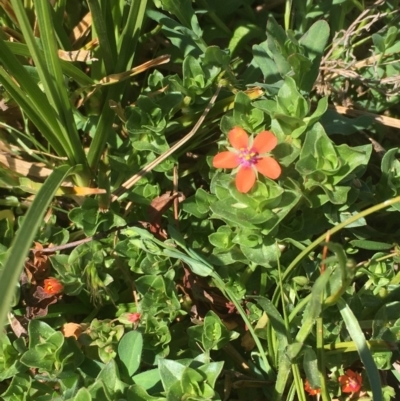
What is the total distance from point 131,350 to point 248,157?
2.53 feet

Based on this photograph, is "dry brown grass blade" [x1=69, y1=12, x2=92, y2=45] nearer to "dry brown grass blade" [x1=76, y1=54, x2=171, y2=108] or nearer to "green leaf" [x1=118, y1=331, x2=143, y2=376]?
"dry brown grass blade" [x1=76, y1=54, x2=171, y2=108]

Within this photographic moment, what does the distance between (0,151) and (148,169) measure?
2.15ft

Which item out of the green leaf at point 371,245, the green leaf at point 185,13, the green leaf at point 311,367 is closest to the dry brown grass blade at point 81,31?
the green leaf at point 185,13

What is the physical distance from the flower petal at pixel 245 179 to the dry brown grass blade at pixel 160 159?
1.30 feet

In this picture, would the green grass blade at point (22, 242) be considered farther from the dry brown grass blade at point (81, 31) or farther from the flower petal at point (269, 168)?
the dry brown grass blade at point (81, 31)

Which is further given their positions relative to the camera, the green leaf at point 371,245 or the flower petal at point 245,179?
the green leaf at point 371,245

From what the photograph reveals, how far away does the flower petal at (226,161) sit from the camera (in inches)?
72.6

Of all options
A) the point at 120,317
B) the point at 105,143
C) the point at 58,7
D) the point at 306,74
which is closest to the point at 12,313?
the point at 120,317

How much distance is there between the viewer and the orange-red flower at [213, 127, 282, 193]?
5.89ft

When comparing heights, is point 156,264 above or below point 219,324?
above

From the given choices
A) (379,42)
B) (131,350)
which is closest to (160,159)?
(131,350)

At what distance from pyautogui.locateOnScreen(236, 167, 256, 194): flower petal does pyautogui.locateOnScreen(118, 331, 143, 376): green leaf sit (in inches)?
24.3

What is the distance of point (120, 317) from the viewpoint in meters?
2.16

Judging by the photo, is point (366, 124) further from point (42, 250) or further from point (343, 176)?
point (42, 250)
